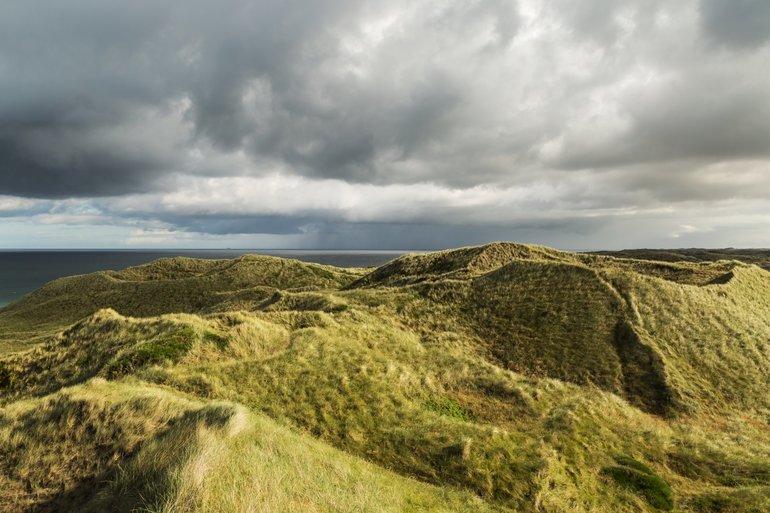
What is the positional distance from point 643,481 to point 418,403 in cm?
976

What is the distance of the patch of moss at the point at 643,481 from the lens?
15.1 m

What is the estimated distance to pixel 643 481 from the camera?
52.4ft

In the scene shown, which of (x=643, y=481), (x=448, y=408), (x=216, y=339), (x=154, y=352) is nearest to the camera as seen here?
(x=643, y=481)

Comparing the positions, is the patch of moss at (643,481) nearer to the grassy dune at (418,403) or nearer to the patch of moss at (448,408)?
the grassy dune at (418,403)

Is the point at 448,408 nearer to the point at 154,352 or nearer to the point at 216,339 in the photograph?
the point at 216,339

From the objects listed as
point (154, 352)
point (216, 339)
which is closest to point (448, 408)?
point (216, 339)

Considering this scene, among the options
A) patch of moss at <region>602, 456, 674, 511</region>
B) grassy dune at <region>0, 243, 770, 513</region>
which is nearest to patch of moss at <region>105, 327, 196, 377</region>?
grassy dune at <region>0, 243, 770, 513</region>

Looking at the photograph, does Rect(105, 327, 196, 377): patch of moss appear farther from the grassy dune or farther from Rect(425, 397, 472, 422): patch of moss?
Rect(425, 397, 472, 422): patch of moss

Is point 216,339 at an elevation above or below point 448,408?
above

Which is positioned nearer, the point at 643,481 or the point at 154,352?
the point at 643,481

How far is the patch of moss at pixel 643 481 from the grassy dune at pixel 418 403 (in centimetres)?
9

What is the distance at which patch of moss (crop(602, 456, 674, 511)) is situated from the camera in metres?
15.1

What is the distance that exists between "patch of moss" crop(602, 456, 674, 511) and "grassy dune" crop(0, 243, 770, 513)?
0.28ft

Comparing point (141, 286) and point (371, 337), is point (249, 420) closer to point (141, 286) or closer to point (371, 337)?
point (371, 337)
